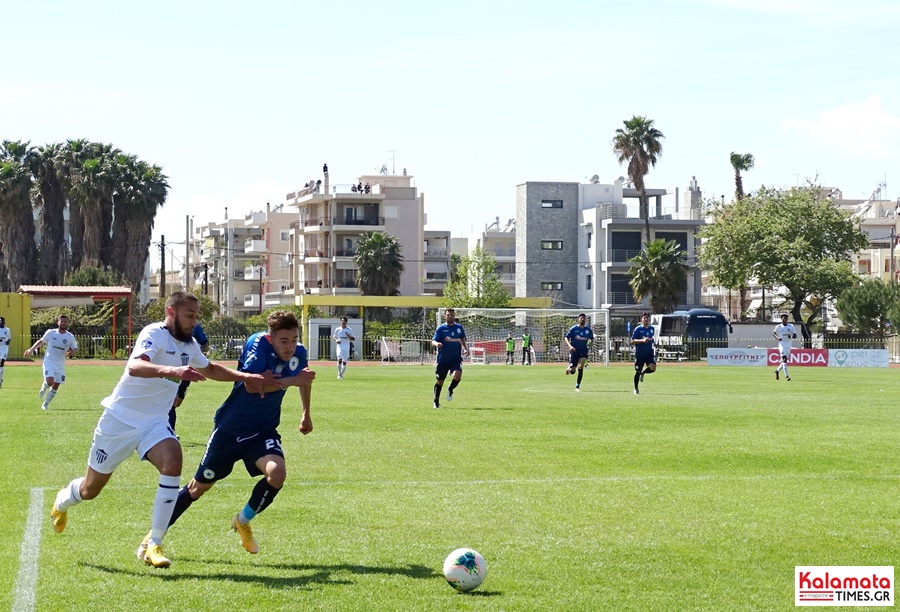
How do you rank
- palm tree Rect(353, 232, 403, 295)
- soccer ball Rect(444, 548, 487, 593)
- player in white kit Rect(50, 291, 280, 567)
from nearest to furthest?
soccer ball Rect(444, 548, 487, 593) < player in white kit Rect(50, 291, 280, 567) < palm tree Rect(353, 232, 403, 295)

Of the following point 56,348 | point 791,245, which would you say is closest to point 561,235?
point 791,245

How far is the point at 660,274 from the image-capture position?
273ft

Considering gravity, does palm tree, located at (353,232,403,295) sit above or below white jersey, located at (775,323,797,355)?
above

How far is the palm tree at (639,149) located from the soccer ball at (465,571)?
8862 cm

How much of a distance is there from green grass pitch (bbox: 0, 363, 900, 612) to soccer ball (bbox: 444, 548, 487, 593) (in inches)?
5.2

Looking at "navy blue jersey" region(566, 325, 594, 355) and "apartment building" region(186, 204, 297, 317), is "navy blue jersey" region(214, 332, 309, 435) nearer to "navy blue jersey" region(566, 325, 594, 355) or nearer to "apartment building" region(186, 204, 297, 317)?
"navy blue jersey" region(566, 325, 594, 355)

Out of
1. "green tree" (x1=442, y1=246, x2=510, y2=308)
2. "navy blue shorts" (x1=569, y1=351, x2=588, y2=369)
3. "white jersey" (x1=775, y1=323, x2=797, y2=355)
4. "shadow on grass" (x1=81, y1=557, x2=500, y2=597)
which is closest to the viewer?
"shadow on grass" (x1=81, y1=557, x2=500, y2=597)

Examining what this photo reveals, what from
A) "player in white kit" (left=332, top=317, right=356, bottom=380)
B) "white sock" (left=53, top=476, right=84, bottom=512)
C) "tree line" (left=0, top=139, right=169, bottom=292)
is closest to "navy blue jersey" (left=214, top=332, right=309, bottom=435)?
"white sock" (left=53, top=476, right=84, bottom=512)

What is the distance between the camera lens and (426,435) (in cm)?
1914

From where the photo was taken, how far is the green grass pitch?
7945 millimetres

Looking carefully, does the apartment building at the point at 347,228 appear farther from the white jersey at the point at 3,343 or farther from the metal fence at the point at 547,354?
the white jersey at the point at 3,343

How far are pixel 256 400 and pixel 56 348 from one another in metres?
18.1

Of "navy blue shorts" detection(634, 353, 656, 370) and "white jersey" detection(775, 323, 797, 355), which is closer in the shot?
"navy blue shorts" detection(634, 353, 656, 370)

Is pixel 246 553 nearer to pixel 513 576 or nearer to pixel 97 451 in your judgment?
pixel 97 451
